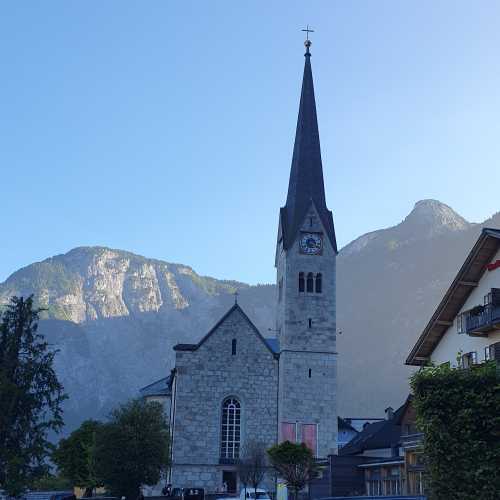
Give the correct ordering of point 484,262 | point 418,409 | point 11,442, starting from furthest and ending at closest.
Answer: point 11,442
point 484,262
point 418,409

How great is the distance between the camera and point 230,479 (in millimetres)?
63594

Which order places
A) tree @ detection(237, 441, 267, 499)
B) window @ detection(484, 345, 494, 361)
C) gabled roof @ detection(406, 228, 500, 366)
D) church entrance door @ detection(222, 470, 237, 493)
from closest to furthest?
window @ detection(484, 345, 494, 361) → gabled roof @ detection(406, 228, 500, 366) → tree @ detection(237, 441, 267, 499) → church entrance door @ detection(222, 470, 237, 493)

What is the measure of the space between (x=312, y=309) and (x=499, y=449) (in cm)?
4533

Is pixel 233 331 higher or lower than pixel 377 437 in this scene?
higher

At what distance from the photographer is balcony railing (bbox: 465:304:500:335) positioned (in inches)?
1231

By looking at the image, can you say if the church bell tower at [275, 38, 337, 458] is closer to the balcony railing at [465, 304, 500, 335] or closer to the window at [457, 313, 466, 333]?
the window at [457, 313, 466, 333]

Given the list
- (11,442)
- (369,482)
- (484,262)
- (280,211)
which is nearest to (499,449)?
(484,262)

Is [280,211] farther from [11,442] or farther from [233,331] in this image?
[11,442]

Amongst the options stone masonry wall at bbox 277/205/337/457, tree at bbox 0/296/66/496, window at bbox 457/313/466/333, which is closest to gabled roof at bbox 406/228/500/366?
window at bbox 457/313/466/333

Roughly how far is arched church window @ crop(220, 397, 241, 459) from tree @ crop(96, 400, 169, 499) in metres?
12.4

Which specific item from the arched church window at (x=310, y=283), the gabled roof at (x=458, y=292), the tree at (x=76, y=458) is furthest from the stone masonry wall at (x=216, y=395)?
the gabled roof at (x=458, y=292)

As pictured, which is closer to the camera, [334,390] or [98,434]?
[98,434]

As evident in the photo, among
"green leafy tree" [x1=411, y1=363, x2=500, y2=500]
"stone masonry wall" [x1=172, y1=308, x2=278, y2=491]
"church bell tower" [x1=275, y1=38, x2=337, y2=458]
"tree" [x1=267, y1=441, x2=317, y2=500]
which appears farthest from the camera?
"church bell tower" [x1=275, y1=38, x2=337, y2=458]

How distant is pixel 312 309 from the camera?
67812 mm
